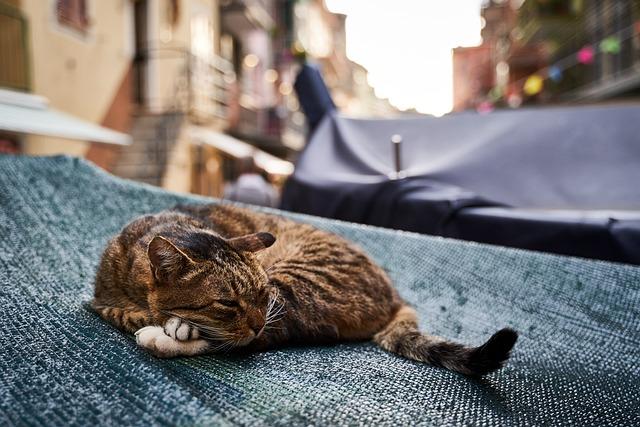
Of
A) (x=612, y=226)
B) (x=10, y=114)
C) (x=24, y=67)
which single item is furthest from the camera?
(x=24, y=67)

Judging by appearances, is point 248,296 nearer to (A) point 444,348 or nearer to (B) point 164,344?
(B) point 164,344

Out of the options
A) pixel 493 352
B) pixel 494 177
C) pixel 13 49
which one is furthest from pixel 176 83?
pixel 493 352

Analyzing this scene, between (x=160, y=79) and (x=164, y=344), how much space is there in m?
10.2

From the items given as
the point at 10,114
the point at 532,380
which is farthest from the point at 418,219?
the point at 10,114

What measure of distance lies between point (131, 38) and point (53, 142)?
3.52 meters

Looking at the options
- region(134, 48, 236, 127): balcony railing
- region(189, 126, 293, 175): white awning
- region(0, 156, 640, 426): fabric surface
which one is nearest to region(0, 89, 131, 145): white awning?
region(0, 156, 640, 426): fabric surface

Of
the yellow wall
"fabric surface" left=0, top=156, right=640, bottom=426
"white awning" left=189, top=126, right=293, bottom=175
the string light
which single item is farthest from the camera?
"white awning" left=189, top=126, right=293, bottom=175

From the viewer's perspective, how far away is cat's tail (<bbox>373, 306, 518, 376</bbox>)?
1.22 meters

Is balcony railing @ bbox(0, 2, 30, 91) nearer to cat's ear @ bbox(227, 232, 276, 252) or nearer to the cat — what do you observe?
the cat

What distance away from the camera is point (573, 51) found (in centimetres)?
1442

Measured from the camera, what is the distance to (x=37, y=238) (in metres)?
1.76

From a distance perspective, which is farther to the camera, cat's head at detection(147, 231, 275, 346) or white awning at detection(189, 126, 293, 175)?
white awning at detection(189, 126, 293, 175)

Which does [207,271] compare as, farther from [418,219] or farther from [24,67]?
[24,67]

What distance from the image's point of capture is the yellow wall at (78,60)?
228 inches
